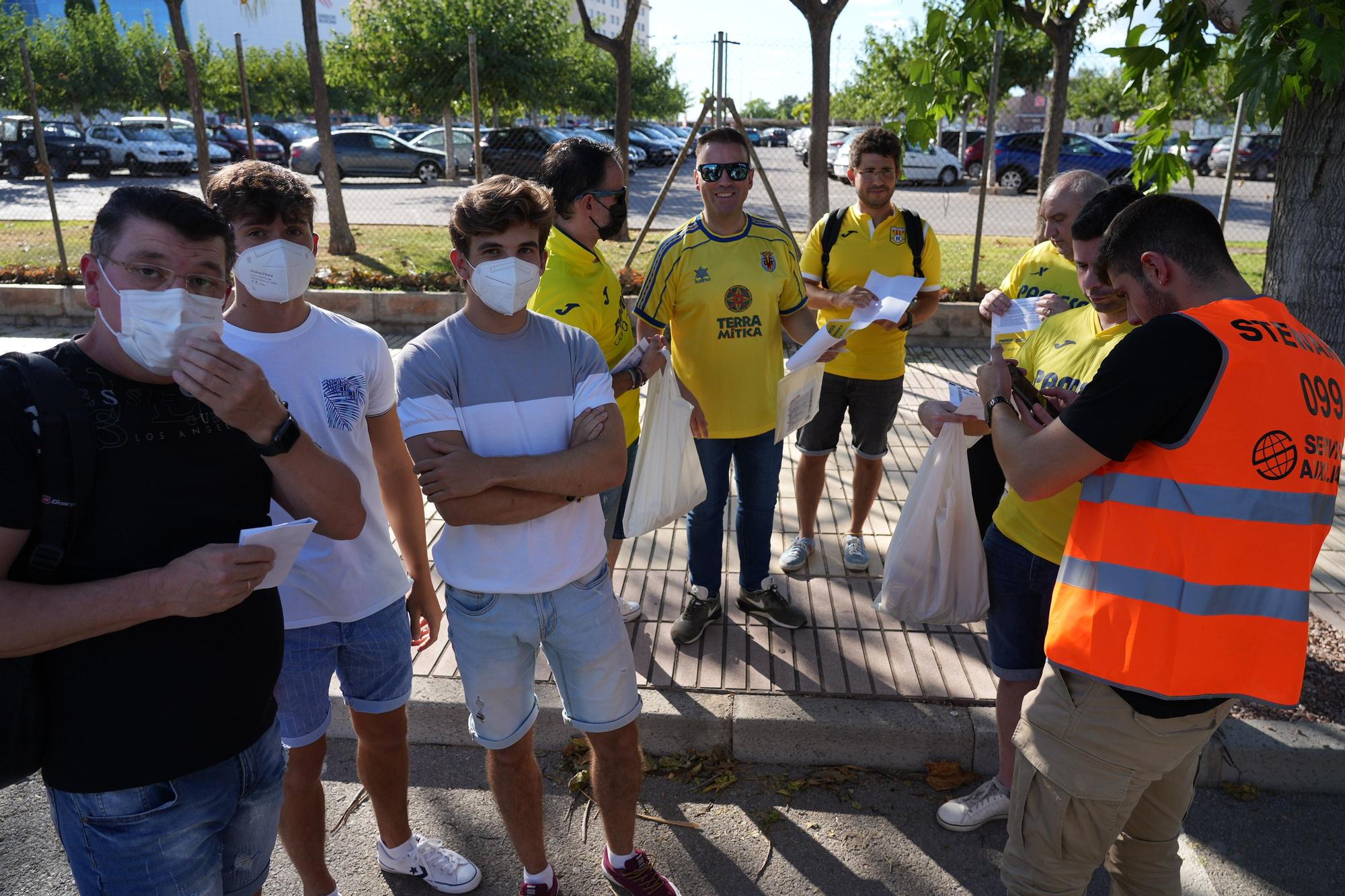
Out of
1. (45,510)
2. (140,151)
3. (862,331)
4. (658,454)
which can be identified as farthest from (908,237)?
(140,151)

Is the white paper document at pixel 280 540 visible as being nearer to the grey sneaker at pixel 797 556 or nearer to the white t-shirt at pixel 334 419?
the white t-shirt at pixel 334 419

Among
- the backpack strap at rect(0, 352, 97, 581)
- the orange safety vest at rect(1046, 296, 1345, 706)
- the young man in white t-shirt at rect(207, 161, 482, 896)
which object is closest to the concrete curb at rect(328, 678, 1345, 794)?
the young man in white t-shirt at rect(207, 161, 482, 896)

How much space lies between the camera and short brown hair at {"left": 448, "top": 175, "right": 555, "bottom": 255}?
90.0 inches

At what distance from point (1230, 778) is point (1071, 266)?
1982 millimetres

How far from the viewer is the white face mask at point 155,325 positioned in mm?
1603

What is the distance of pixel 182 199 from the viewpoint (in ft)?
5.73

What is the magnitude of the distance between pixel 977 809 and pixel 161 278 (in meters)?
2.73

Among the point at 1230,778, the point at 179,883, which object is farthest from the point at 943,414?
the point at 179,883

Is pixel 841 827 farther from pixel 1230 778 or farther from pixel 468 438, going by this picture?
pixel 468 438

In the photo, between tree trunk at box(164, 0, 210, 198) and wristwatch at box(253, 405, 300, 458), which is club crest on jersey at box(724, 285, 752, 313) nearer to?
wristwatch at box(253, 405, 300, 458)

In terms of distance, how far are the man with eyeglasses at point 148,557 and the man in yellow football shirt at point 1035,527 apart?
1.97 m

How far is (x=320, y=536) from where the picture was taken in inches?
90.3

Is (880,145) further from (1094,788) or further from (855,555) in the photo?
(1094,788)

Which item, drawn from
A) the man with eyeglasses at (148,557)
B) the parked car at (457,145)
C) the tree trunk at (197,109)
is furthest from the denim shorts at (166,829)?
the parked car at (457,145)
